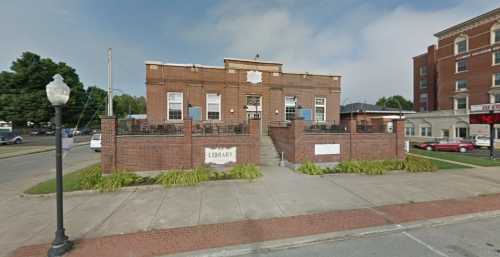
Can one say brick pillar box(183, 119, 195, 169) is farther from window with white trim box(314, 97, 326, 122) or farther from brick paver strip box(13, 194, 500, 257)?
window with white trim box(314, 97, 326, 122)

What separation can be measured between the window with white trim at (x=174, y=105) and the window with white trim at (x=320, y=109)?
1249 centimetres

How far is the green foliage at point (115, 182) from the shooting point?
7812 mm

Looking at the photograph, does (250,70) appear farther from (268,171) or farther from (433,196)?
(433,196)

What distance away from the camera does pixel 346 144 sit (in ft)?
39.5

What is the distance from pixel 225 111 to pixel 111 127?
10045 mm

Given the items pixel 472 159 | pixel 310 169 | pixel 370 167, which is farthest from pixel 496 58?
pixel 310 169

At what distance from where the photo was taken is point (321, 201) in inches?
267

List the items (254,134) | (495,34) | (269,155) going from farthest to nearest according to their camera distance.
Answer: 1. (495,34)
2. (269,155)
3. (254,134)

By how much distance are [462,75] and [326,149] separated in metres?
40.6

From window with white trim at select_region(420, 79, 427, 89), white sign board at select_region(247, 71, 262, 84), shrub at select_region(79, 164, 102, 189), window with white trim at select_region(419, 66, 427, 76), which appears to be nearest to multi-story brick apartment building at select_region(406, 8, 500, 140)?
window with white trim at select_region(419, 66, 427, 76)

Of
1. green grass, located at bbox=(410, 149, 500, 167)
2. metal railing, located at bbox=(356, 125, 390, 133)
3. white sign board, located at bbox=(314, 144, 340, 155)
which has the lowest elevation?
green grass, located at bbox=(410, 149, 500, 167)

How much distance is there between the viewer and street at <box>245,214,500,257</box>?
3.99 m

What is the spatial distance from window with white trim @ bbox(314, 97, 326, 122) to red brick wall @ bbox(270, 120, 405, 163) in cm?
816

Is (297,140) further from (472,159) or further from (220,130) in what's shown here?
(472,159)
